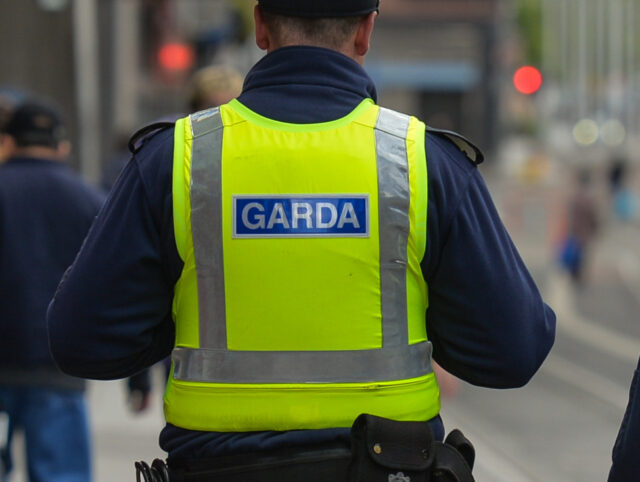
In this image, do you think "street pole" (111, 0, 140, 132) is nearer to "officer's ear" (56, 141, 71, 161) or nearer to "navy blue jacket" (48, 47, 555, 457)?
"officer's ear" (56, 141, 71, 161)

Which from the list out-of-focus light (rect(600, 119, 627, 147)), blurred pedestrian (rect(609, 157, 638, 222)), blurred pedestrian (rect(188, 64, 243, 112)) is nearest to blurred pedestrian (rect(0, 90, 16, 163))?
blurred pedestrian (rect(188, 64, 243, 112))

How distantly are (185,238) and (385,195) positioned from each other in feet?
1.33

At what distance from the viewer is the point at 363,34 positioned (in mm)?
3012

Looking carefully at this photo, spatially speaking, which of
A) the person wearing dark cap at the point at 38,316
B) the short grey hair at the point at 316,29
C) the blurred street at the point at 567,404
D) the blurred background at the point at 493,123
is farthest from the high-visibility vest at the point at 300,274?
the blurred street at the point at 567,404

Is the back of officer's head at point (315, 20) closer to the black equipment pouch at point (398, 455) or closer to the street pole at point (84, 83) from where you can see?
the black equipment pouch at point (398, 455)

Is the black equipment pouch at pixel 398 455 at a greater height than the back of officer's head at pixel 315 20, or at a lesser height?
lesser

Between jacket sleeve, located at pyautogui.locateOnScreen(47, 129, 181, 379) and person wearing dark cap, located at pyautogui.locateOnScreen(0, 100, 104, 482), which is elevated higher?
jacket sleeve, located at pyautogui.locateOnScreen(47, 129, 181, 379)

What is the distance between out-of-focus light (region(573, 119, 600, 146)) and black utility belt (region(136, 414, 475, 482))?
53.5 metres

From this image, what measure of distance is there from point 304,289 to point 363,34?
57 cm

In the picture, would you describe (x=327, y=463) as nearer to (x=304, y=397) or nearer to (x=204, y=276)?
(x=304, y=397)

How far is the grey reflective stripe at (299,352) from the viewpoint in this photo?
283 cm

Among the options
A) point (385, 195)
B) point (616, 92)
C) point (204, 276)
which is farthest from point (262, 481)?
point (616, 92)

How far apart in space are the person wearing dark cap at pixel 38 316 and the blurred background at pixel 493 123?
5.88 feet

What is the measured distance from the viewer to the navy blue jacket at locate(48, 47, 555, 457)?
286 centimetres
